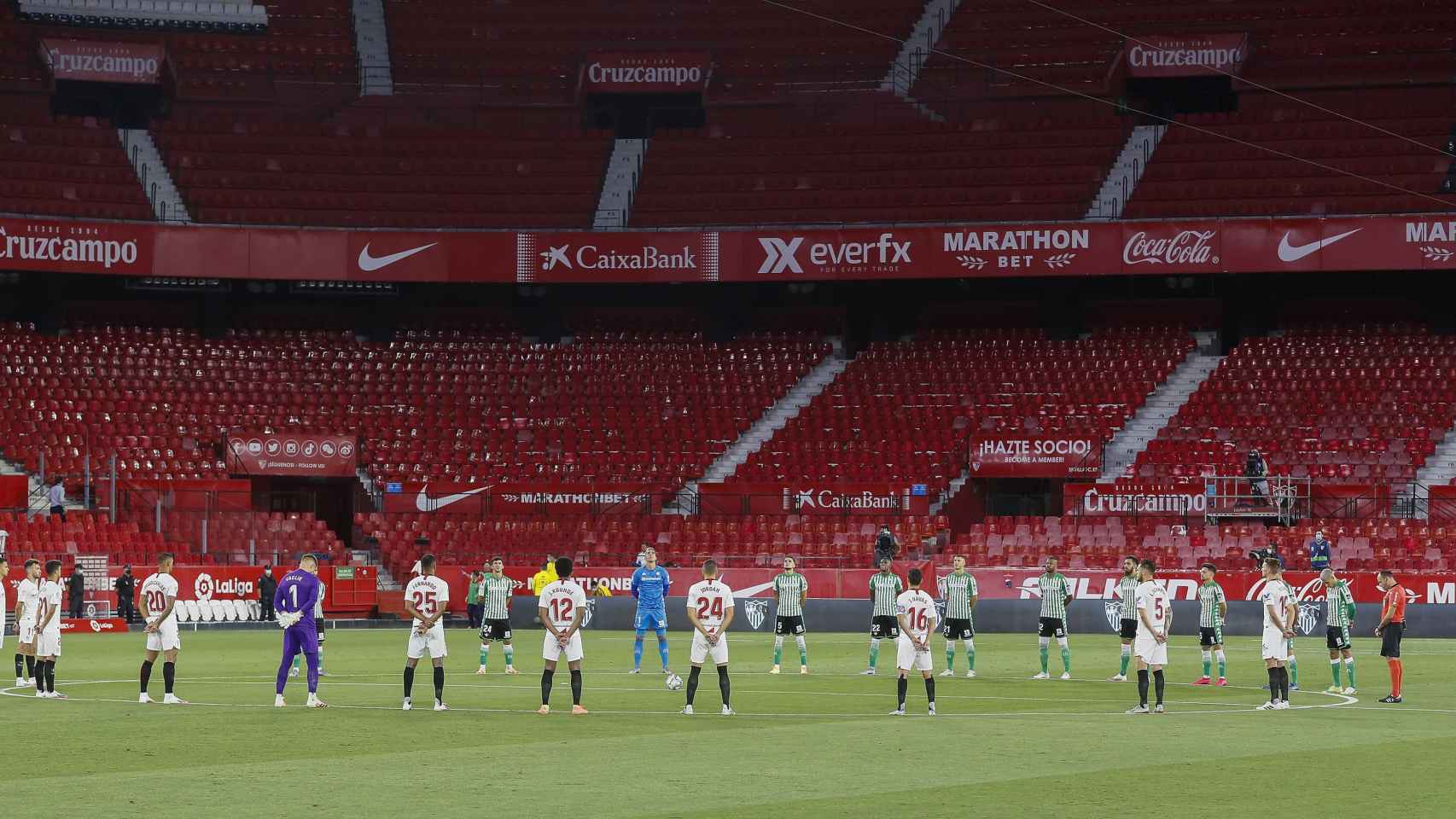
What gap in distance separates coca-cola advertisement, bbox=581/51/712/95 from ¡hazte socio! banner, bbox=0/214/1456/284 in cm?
798

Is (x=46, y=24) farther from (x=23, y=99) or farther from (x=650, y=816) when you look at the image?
(x=650, y=816)

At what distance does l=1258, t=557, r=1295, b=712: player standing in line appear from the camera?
23.5m

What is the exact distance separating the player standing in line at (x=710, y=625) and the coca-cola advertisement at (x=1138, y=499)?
27.7 m

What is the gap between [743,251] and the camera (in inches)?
2228

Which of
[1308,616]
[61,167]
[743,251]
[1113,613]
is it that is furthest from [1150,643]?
[61,167]

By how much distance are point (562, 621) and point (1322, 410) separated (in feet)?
116

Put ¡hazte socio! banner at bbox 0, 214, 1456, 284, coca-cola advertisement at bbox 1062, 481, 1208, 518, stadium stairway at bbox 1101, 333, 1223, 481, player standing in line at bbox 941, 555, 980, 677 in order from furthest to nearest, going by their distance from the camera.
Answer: ¡hazte socio! banner at bbox 0, 214, 1456, 284 < stadium stairway at bbox 1101, 333, 1223, 481 < coca-cola advertisement at bbox 1062, 481, 1208, 518 < player standing in line at bbox 941, 555, 980, 677

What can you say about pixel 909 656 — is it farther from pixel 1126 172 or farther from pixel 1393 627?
pixel 1126 172

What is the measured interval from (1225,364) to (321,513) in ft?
92.2

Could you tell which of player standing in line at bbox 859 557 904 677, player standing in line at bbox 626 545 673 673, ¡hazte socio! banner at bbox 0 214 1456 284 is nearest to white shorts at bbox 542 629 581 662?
player standing in line at bbox 626 545 673 673

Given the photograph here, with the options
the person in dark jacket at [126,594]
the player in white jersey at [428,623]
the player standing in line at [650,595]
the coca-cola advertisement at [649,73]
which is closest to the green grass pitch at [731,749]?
the player in white jersey at [428,623]

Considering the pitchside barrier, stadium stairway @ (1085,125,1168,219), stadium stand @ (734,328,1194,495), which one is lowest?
the pitchside barrier

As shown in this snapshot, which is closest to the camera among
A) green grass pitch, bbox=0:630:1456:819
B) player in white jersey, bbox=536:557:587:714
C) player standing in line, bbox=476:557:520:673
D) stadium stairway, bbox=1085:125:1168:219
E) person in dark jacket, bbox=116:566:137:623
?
green grass pitch, bbox=0:630:1456:819

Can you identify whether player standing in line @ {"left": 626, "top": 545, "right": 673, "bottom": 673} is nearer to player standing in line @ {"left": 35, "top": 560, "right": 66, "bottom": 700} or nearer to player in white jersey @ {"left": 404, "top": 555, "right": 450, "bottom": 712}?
player in white jersey @ {"left": 404, "top": 555, "right": 450, "bottom": 712}
